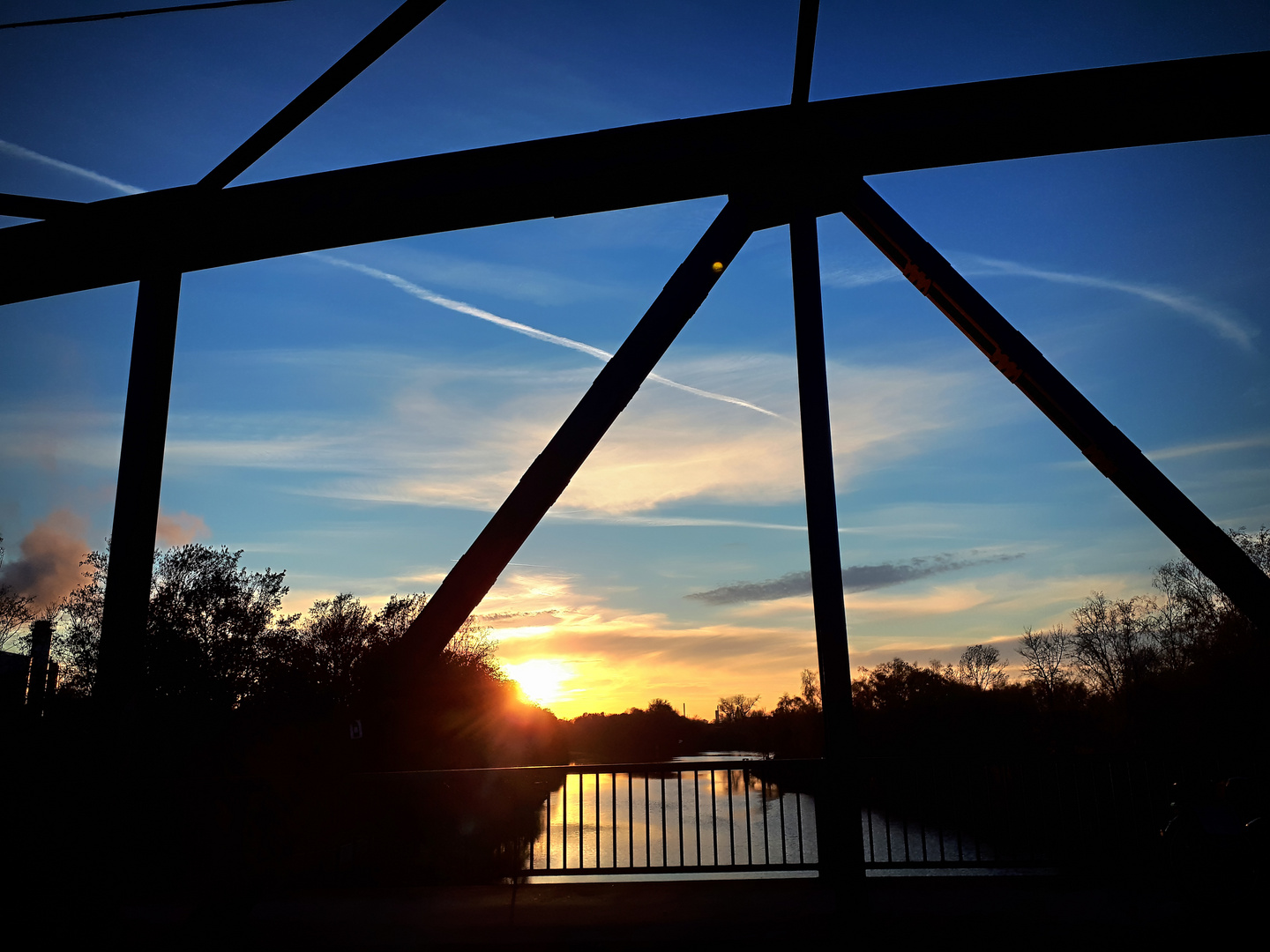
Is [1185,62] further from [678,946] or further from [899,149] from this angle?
[678,946]

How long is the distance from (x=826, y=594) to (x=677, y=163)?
10.7 feet

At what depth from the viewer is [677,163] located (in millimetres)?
5711

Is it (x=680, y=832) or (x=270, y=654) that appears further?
(x=270, y=654)

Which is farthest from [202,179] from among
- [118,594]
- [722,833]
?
[722,833]

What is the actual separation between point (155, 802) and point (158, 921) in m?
0.79

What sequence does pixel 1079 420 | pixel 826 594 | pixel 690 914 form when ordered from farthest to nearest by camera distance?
pixel 1079 420, pixel 826 594, pixel 690 914

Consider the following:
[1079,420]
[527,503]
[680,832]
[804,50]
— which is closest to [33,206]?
[527,503]

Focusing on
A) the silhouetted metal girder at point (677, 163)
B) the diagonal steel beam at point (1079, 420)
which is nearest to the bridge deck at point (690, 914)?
the diagonal steel beam at point (1079, 420)

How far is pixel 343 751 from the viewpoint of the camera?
17.4 ft

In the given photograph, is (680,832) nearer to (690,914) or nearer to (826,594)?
(690,914)

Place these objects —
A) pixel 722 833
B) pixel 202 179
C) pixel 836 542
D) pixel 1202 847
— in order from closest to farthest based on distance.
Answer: pixel 1202 847 < pixel 836 542 < pixel 202 179 < pixel 722 833

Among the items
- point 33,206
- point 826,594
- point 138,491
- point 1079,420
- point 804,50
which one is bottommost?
point 826,594

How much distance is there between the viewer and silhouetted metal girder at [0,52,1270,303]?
5559 millimetres

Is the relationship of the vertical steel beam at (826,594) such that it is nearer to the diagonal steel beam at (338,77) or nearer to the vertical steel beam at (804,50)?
the vertical steel beam at (804,50)
